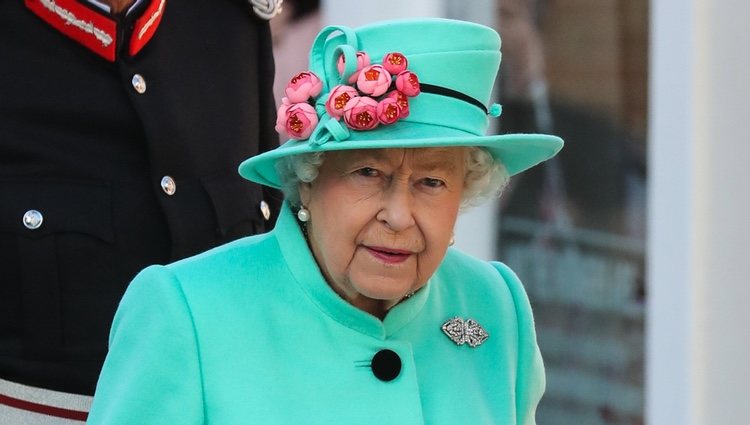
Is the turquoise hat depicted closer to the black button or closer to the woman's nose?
the woman's nose

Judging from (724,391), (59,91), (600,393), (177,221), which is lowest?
(600,393)

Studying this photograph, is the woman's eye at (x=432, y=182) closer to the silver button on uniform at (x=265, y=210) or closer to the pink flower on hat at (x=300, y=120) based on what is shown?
the pink flower on hat at (x=300, y=120)

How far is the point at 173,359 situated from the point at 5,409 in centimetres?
52

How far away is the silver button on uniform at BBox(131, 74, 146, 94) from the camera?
290 centimetres

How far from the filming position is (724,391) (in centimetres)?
376

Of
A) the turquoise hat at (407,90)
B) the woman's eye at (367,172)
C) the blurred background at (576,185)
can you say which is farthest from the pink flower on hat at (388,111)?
the blurred background at (576,185)

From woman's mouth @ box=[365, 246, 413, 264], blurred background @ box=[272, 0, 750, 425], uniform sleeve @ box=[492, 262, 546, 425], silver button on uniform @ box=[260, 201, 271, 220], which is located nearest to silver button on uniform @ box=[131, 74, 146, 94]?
silver button on uniform @ box=[260, 201, 271, 220]

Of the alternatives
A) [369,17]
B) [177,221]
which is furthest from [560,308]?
[177,221]

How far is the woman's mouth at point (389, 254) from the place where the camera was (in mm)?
2511

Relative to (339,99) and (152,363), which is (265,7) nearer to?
(339,99)

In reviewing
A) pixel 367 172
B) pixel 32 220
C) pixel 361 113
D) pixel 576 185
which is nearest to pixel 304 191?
pixel 367 172

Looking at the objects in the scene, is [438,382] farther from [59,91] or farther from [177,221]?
[59,91]

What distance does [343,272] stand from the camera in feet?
8.36

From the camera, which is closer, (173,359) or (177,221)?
(173,359)
